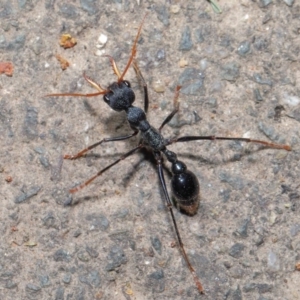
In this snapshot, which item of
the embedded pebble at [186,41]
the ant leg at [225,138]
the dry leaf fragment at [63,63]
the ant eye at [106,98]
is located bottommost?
the ant leg at [225,138]

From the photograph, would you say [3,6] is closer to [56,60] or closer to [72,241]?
[56,60]

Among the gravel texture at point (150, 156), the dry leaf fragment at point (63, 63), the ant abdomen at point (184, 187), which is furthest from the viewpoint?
the dry leaf fragment at point (63, 63)

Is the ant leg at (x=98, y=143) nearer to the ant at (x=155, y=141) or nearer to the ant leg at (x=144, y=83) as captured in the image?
the ant at (x=155, y=141)

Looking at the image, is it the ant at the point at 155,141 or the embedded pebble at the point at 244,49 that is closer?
the ant at the point at 155,141

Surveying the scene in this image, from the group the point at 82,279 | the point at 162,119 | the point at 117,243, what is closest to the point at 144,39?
the point at 162,119

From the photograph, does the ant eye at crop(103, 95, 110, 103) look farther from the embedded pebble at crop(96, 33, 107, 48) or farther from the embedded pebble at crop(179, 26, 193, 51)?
the embedded pebble at crop(179, 26, 193, 51)

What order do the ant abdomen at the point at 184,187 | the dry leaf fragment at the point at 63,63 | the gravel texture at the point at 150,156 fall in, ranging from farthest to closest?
the dry leaf fragment at the point at 63,63 < the gravel texture at the point at 150,156 < the ant abdomen at the point at 184,187

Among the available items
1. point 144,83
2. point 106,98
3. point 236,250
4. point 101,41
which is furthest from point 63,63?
point 236,250

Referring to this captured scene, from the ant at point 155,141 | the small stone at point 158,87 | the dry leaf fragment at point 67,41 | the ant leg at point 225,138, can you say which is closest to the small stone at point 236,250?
the ant at point 155,141
